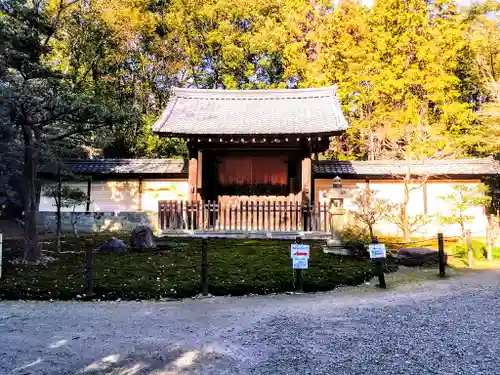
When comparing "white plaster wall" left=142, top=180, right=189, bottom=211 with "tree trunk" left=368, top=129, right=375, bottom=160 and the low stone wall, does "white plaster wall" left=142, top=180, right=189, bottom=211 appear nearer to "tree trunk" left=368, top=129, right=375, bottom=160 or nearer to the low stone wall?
the low stone wall

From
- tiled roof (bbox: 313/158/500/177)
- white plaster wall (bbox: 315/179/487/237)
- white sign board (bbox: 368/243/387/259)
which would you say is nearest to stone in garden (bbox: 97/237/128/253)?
white sign board (bbox: 368/243/387/259)

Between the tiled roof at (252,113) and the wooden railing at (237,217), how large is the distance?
2.61 metres

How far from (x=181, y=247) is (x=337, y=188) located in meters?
4.91

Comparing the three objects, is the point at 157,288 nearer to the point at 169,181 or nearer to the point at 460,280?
the point at 460,280

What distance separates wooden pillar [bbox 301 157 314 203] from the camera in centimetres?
1390

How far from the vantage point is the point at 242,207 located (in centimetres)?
1370

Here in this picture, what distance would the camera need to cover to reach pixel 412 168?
17.4 metres

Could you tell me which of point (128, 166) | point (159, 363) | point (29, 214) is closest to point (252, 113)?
point (128, 166)

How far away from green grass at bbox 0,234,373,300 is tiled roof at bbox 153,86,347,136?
4.83 metres

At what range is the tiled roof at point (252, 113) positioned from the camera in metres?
14.1

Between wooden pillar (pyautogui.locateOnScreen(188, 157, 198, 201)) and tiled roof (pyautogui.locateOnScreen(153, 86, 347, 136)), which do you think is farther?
wooden pillar (pyautogui.locateOnScreen(188, 157, 198, 201))

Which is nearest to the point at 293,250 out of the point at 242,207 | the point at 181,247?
the point at 181,247

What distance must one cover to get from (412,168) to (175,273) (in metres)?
13.0

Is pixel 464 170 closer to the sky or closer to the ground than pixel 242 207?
closer to the sky
